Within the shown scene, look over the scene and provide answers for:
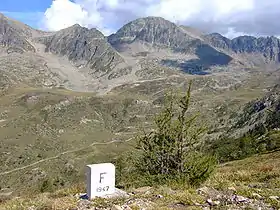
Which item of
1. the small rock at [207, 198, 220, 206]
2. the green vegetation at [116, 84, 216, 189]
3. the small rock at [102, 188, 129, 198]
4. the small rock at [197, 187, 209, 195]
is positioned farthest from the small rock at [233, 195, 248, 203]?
the small rock at [102, 188, 129, 198]

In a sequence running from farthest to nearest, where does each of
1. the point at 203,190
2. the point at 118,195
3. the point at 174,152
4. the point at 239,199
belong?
1. the point at 174,152
2. the point at 203,190
3. the point at 118,195
4. the point at 239,199

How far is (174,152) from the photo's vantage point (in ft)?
68.5

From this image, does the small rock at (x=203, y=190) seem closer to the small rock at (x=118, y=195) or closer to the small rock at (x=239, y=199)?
the small rock at (x=239, y=199)

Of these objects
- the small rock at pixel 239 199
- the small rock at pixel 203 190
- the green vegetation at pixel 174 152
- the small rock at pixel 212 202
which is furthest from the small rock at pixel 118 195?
the small rock at pixel 239 199

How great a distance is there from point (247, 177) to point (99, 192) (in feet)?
31.4

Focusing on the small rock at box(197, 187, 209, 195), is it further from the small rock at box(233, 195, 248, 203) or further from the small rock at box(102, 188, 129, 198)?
the small rock at box(102, 188, 129, 198)

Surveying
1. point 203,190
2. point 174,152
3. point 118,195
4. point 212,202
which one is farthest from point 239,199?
point 174,152

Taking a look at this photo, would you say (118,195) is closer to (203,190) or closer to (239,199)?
(203,190)

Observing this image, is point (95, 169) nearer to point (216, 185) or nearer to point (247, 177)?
point (216, 185)

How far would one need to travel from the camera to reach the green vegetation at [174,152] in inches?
787

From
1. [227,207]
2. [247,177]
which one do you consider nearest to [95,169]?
[227,207]

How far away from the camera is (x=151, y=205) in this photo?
585 inches

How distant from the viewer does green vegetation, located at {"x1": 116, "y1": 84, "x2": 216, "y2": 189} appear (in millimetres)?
20000

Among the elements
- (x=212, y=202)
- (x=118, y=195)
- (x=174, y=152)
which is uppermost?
(x=174, y=152)
